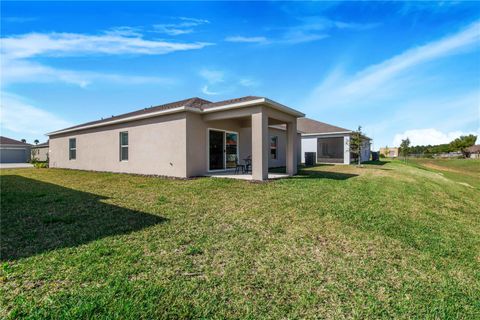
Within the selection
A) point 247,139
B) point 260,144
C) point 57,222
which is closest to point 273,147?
point 247,139

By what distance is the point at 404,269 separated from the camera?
3133mm

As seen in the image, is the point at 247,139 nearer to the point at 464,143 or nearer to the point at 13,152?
the point at 13,152

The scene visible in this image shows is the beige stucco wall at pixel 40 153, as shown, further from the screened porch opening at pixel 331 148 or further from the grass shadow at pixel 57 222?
the screened porch opening at pixel 331 148

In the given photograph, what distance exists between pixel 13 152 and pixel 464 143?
86422mm

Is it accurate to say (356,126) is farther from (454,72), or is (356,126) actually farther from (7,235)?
(7,235)

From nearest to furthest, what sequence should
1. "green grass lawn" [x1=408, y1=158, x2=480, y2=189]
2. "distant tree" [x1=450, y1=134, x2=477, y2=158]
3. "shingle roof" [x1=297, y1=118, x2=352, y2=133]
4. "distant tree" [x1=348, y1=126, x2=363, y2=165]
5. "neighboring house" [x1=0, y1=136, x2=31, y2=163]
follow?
1. "green grass lawn" [x1=408, y1=158, x2=480, y2=189]
2. "distant tree" [x1=348, y1=126, x2=363, y2=165]
3. "shingle roof" [x1=297, y1=118, x2=352, y2=133]
4. "neighboring house" [x1=0, y1=136, x2=31, y2=163]
5. "distant tree" [x1=450, y1=134, x2=477, y2=158]

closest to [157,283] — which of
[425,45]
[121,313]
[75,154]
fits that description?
[121,313]

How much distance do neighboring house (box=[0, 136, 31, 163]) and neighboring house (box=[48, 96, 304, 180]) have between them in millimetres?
26373

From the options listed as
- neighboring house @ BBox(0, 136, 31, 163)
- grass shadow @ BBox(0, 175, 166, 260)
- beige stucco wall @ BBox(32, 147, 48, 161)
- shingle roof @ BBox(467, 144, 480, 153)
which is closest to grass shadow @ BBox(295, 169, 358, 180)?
grass shadow @ BBox(0, 175, 166, 260)

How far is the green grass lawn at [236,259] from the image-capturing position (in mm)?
2281

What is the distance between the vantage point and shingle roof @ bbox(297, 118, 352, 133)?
22.0m

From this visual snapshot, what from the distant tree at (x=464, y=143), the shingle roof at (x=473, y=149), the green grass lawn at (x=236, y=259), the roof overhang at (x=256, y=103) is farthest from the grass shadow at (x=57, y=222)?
the shingle roof at (x=473, y=149)

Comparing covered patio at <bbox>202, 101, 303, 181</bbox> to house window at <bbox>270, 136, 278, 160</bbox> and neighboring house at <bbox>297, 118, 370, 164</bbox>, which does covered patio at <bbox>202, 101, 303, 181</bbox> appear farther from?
neighboring house at <bbox>297, 118, 370, 164</bbox>

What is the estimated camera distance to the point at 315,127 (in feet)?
78.0
